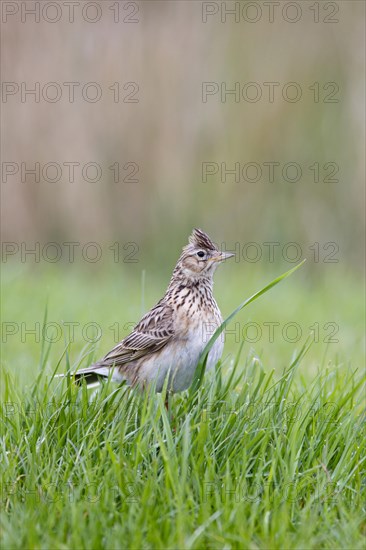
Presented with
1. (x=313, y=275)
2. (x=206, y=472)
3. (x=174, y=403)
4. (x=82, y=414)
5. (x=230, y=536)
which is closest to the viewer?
(x=230, y=536)

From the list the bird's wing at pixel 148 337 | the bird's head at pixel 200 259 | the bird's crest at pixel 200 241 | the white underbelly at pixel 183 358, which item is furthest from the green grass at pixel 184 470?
the bird's crest at pixel 200 241

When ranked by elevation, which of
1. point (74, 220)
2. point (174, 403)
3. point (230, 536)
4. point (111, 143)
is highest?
point (111, 143)

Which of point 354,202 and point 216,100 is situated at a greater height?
point 216,100

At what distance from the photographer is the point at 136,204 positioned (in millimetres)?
13242

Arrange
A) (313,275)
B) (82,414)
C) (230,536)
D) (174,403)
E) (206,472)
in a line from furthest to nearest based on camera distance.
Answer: (313,275)
(174,403)
(82,414)
(206,472)
(230,536)

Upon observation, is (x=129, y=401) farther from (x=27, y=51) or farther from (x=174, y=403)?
(x=27, y=51)

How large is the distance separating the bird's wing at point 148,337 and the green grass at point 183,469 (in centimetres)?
25

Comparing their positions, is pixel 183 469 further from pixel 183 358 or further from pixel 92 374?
pixel 92 374

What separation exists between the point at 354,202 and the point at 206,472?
908 cm

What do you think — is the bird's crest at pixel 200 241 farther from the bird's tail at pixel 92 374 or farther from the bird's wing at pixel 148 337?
the bird's tail at pixel 92 374

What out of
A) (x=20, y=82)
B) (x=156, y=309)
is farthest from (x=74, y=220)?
(x=156, y=309)

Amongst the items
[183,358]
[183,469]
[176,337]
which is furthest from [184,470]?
[176,337]

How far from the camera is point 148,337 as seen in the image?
215 inches

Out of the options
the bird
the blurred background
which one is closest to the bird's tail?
the bird
